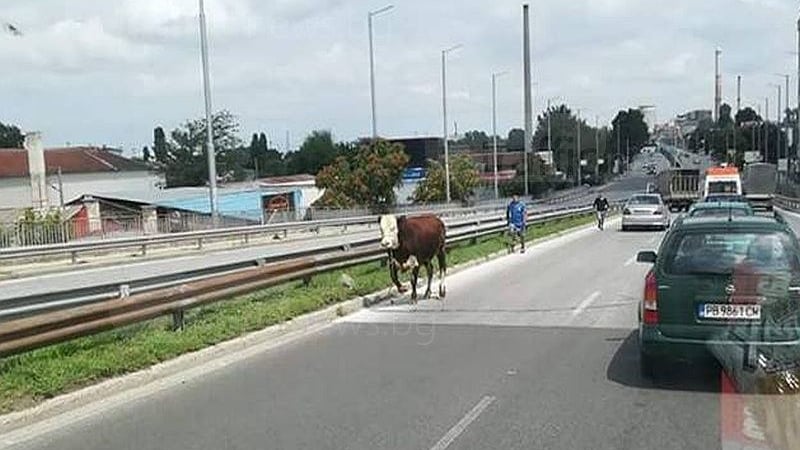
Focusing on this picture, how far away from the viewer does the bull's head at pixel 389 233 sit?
49.9 ft

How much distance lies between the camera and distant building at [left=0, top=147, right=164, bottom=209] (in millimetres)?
86250

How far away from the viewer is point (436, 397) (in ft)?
26.4

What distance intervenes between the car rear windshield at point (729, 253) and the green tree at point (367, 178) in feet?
218

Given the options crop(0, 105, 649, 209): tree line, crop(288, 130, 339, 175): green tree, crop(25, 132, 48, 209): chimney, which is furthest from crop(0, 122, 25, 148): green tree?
crop(25, 132, 48, 209): chimney

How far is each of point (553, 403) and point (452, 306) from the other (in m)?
7.03

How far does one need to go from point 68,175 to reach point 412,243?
85.6 metres

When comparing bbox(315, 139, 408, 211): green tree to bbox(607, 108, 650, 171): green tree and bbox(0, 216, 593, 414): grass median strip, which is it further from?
bbox(607, 108, 650, 171): green tree

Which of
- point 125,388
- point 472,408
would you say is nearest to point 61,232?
point 125,388

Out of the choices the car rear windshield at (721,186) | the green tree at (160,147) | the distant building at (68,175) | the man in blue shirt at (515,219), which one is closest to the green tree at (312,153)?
the green tree at (160,147)

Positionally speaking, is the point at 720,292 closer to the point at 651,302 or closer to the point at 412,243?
the point at 651,302

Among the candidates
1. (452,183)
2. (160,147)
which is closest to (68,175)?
(452,183)

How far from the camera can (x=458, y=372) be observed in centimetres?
912

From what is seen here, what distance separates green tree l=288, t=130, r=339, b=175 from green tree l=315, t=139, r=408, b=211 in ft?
214

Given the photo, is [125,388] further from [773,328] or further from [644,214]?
[644,214]
